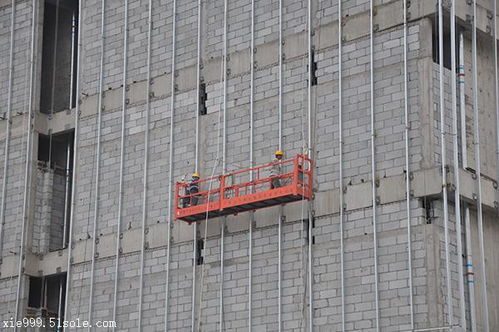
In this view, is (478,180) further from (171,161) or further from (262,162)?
(171,161)

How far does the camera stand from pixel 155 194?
39656 mm

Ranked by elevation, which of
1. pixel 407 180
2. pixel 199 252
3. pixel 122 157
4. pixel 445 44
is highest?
pixel 445 44

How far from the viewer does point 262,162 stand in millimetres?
37094

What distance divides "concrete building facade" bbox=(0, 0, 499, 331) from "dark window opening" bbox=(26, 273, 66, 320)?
77 mm

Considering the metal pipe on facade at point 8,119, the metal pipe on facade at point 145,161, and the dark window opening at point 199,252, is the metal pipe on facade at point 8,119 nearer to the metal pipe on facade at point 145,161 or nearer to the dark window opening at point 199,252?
the metal pipe on facade at point 145,161

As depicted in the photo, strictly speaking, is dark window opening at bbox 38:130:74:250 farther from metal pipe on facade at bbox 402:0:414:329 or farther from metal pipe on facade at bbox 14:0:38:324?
metal pipe on facade at bbox 402:0:414:329

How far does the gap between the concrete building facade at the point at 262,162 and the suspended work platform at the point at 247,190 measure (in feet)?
1.50

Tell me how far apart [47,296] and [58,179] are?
4567 mm

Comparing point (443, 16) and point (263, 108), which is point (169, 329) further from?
point (443, 16)

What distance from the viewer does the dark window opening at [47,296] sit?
42.4 metres

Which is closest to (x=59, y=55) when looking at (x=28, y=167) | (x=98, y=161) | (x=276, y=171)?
(x=28, y=167)

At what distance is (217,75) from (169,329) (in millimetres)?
8787

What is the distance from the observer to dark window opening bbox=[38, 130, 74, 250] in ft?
144

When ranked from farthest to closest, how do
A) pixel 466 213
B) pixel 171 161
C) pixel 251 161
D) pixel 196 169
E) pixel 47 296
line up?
pixel 47 296
pixel 171 161
pixel 196 169
pixel 251 161
pixel 466 213
